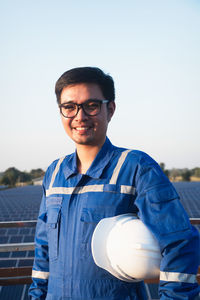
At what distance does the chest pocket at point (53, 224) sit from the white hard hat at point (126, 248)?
12.8 inches

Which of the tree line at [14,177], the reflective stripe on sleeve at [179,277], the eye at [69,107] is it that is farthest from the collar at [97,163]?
A: the tree line at [14,177]

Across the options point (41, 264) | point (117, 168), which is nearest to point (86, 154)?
point (117, 168)

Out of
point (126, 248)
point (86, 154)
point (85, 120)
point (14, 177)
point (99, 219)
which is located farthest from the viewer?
Answer: point (14, 177)

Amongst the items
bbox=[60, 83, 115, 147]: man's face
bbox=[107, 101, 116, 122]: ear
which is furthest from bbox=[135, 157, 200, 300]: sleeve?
bbox=[107, 101, 116, 122]: ear

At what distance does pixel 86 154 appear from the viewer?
2137mm

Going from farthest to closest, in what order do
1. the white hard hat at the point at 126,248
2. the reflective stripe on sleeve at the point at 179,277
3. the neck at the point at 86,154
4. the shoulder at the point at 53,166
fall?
1. the shoulder at the point at 53,166
2. the neck at the point at 86,154
3. the white hard hat at the point at 126,248
4. the reflective stripe on sleeve at the point at 179,277

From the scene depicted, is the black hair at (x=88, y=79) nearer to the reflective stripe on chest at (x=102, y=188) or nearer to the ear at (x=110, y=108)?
the ear at (x=110, y=108)

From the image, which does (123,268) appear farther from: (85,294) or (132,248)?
(85,294)

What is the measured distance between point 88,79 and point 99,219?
0.83 metres

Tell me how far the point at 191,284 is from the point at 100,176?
729 millimetres

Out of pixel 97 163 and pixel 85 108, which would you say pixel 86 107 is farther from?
pixel 97 163

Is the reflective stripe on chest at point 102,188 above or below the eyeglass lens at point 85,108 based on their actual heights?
below

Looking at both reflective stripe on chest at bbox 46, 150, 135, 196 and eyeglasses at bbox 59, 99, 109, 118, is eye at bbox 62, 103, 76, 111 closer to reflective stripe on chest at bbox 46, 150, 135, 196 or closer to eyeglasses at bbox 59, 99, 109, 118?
eyeglasses at bbox 59, 99, 109, 118

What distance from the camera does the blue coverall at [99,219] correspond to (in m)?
1.58
